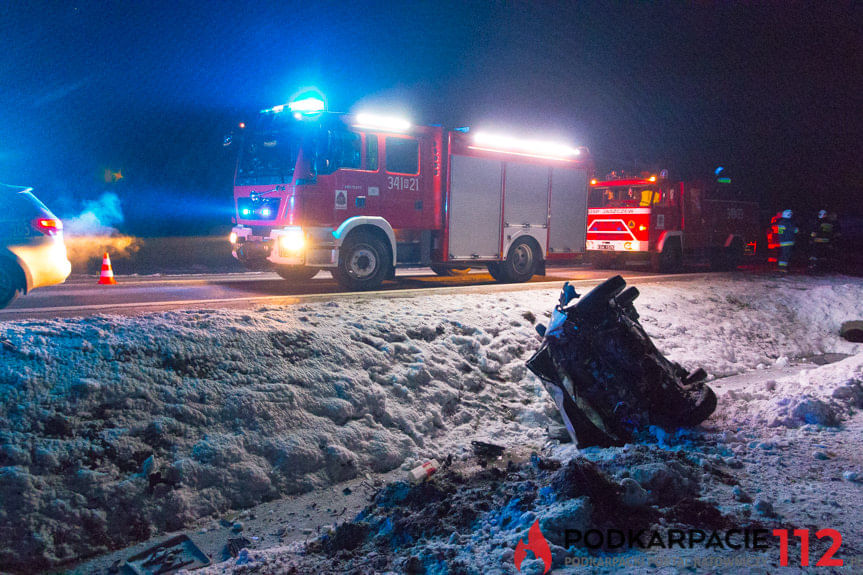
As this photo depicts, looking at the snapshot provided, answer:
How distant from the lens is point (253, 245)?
9.75m

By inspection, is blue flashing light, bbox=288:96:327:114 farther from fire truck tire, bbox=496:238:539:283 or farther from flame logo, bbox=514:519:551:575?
flame logo, bbox=514:519:551:575

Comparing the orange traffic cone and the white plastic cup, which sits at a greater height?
the orange traffic cone

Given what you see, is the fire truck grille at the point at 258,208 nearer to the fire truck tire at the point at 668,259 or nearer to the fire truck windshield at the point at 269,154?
the fire truck windshield at the point at 269,154

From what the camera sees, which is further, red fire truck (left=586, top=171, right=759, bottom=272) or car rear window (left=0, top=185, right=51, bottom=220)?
red fire truck (left=586, top=171, right=759, bottom=272)

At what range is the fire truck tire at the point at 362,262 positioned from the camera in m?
9.44

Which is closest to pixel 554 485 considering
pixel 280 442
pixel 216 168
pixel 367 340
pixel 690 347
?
pixel 280 442

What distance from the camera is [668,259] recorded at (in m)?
16.5

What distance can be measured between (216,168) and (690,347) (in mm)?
22652

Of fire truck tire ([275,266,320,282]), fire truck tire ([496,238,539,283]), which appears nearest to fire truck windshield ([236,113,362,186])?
fire truck tire ([275,266,320,282])

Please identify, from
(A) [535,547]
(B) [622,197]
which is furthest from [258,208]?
(B) [622,197]

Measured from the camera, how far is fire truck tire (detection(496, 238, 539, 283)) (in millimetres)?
12125

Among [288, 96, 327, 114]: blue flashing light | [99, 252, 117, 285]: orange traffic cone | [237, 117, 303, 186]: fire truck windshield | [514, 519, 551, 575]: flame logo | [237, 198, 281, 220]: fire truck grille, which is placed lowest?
[514, 519, 551, 575]: flame logo

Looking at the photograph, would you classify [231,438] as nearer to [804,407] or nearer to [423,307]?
[423,307]

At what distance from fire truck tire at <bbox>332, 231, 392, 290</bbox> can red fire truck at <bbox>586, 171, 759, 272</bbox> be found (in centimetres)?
780
